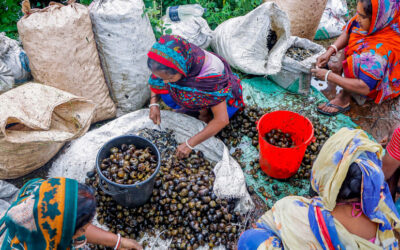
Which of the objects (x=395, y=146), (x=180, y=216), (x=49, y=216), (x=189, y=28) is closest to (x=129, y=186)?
(x=180, y=216)

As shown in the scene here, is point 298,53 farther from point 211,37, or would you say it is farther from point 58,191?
point 58,191

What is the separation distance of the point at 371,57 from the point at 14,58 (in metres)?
3.62

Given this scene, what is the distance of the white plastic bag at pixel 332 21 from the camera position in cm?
485

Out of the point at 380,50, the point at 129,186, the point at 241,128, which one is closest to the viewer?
the point at 129,186

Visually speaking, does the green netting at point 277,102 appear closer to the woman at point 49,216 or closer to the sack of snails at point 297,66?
the sack of snails at point 297,66

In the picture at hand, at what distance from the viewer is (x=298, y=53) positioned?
3938 mm

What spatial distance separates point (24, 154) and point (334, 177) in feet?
8.26

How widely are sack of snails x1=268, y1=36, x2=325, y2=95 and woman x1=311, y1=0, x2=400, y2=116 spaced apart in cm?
17

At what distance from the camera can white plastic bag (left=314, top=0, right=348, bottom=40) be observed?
485 centimetres

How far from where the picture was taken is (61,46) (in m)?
2.79

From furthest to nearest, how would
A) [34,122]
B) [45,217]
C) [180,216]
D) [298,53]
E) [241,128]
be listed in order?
[298,53]
[241,128]
[180,216]
[34,122]
[45,217]

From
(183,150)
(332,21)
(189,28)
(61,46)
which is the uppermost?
(61,46)

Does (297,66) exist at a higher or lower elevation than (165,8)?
lower

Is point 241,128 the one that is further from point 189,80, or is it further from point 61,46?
point 61,46
